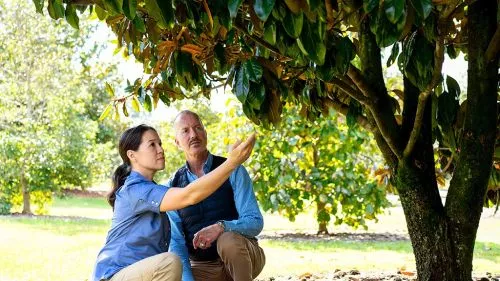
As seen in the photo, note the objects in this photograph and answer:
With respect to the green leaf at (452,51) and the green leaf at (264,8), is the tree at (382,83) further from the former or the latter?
the green leaf at (264,8)

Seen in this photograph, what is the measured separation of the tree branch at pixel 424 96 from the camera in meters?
2.70

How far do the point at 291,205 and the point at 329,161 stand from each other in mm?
743

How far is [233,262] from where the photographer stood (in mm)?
3391

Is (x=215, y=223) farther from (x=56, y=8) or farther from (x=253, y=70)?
(x=56, y=8)

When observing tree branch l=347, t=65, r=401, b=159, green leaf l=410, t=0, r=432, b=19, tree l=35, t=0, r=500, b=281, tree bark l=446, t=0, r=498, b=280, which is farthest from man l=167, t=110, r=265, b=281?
green leaf l=410, t=0, r=432, b=19

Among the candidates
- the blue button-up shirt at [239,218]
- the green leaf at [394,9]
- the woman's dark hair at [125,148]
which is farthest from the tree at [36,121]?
the green leaf at [394,9]

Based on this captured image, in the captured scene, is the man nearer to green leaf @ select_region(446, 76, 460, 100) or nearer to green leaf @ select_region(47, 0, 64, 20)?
green leaf @ select_region(446, 76, 460, 100)

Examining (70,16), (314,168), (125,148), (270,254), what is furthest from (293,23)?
(314,168)

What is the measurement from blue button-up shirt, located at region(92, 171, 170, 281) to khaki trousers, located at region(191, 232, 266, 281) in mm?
365

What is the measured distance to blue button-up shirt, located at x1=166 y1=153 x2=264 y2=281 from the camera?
349 cm

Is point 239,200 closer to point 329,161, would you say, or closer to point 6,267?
point 6,267

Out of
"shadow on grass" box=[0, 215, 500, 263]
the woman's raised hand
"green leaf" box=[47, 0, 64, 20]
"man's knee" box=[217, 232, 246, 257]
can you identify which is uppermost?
"green leaf" box=[47, 0, 64, 20]

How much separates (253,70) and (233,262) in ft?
3.95

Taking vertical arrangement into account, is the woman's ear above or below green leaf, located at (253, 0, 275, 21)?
below
